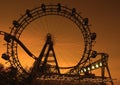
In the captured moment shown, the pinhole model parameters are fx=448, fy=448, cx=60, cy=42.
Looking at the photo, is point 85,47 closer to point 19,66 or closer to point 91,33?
point 91,33

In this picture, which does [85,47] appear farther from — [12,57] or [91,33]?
[12,57]

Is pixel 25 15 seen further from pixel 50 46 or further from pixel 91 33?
pixel 91 33

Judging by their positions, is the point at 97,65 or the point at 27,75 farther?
the point at 97,65

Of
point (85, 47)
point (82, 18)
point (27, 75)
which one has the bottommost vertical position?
point (27, 75)

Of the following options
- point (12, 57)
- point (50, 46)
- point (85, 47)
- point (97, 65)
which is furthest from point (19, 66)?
point (97, 65)

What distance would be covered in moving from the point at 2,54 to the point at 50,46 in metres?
6.94

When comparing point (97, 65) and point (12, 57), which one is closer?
point (12, 57)

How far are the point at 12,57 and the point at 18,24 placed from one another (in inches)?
183

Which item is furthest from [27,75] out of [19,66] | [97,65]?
[97,65]

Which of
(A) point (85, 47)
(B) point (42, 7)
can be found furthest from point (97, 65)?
(B) point (42, 7)

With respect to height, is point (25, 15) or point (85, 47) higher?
point (25, 15)

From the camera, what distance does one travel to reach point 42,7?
62.2 metres

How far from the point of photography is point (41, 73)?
61.8 m

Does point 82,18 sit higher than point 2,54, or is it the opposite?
point 82,18
